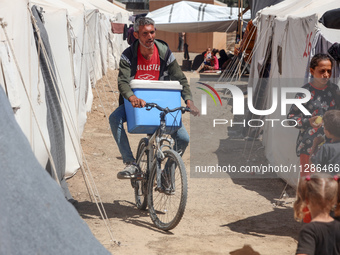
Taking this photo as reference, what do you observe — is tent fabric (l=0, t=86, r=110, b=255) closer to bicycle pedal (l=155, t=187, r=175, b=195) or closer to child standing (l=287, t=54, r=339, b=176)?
bicycle pedal (l=155, t=187, r=175, b=195)

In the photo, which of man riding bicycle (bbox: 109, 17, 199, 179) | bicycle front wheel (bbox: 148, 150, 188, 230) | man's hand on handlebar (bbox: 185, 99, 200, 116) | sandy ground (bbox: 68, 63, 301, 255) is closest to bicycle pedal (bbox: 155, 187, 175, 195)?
bicycle front wheel (bbox: 148, 150, 188, 230)

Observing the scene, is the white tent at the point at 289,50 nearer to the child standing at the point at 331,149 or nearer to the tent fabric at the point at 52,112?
the child standing at the point at 331,149

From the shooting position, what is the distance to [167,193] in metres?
5.05

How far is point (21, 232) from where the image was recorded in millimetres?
1339

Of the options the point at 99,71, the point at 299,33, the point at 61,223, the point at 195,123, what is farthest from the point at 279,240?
the point at 99,71

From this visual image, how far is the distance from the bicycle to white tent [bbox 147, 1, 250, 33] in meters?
20.7

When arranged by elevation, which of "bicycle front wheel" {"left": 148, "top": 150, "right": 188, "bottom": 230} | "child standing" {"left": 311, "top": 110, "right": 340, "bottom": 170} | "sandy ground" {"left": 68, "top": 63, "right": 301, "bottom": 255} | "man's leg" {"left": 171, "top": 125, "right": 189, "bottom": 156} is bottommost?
"sandy ground" {"left": 68, "top": 63, "right": 301, "bottom": 255}

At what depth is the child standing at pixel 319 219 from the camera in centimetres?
255

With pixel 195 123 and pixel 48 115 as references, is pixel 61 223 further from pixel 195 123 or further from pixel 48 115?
pixel 195 123

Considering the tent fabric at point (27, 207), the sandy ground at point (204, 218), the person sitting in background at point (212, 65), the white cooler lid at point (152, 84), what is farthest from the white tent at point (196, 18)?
the tent fabric at point (27, 207)

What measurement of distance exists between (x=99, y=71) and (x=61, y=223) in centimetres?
1673

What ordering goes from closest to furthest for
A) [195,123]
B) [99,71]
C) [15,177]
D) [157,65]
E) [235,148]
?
[15,177] → [157,65] → [235,148] → [195,123] → [99,71]

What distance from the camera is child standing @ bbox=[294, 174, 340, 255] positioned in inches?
101

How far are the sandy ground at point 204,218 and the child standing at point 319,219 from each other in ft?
4.93
